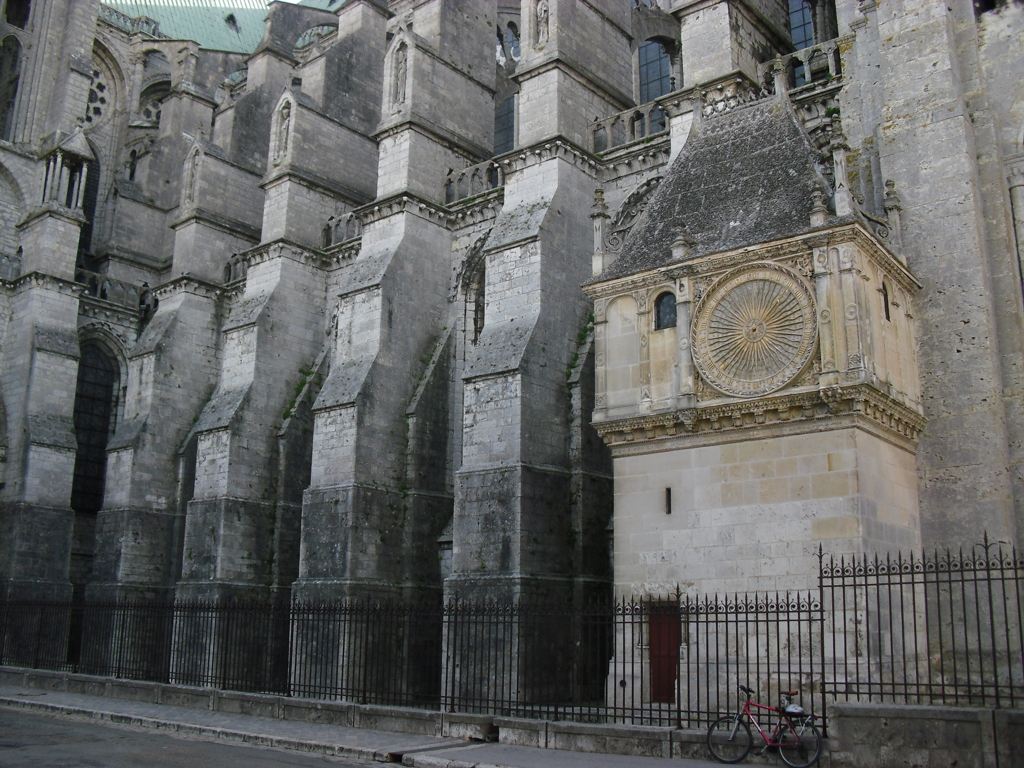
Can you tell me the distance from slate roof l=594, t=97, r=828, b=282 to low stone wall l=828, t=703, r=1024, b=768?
6070 millimetres

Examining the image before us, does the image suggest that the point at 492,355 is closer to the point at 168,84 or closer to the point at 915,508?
the point at 915,508

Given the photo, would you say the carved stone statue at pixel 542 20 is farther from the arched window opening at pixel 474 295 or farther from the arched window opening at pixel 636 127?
the arched window opening at pixel 474 295

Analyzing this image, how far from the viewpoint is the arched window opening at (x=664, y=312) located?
45.0ft

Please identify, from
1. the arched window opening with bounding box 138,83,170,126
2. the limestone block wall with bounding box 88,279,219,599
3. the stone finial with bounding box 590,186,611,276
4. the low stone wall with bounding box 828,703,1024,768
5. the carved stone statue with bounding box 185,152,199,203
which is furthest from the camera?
the arched window opening with bounding box 138,83,170,126

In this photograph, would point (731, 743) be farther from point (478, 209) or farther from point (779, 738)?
point (478, 209)

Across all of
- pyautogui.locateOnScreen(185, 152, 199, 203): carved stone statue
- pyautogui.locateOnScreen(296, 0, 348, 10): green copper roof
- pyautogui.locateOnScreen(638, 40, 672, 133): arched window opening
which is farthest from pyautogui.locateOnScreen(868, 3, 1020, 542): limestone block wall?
pyautogui.locateOnScreen(296, 0, 348, 10): green copper roof

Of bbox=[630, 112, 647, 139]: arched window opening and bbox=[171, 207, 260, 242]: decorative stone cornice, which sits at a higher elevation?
bbox=[171, 207, 260, 242]: decorative stone cornice

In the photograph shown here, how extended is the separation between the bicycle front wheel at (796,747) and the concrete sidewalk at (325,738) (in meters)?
0.82

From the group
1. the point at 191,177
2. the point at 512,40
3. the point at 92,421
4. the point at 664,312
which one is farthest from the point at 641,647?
the point at 512,40

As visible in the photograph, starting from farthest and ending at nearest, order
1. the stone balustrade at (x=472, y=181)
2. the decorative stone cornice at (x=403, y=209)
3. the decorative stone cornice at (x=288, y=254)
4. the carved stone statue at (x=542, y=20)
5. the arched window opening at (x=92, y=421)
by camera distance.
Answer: the arched window opening at (x=92, y=421) → the decorative stone cornice at (x=288, y=254) → the stone balustrade at (x=472, y=181) → the decorative stone cornice at (x=403, y=209) → the carved stone statue at (x=542, y=20)

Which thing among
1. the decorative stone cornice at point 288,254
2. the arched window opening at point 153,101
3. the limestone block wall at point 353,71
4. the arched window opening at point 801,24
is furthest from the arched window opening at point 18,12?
the arched window opening at point 801,24

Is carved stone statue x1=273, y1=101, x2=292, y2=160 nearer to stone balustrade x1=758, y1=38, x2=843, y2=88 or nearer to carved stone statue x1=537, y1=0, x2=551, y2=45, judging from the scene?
carved stone statue x1=537, y1=0, x2=551, y2=45

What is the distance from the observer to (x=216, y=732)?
12.6 metres

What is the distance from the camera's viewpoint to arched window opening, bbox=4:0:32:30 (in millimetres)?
29703
